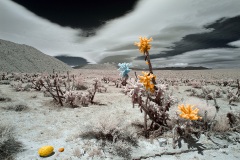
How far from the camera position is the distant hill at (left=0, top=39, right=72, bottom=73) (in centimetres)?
5128

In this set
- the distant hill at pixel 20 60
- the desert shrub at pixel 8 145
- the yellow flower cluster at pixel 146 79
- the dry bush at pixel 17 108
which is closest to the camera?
the desert shrub at pixel 8 145

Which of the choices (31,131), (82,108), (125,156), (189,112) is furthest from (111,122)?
(82,108)

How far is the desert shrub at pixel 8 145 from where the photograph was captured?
4266 mm

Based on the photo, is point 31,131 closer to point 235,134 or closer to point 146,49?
point 146,49

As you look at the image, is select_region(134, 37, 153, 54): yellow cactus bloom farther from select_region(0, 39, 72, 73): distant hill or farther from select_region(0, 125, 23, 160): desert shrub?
→ select_region(0, 39, 72, 73): distant hill

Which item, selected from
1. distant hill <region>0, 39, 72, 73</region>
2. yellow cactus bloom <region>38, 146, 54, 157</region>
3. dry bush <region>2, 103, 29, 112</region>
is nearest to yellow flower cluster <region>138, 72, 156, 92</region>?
yellow cactus bloom <region>38, 146, 54, 157</region>

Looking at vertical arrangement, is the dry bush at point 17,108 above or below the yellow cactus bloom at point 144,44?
below

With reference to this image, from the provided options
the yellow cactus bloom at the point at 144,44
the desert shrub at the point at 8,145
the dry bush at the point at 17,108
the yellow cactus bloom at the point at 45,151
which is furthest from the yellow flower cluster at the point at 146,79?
the dry bush at the point at 17,108

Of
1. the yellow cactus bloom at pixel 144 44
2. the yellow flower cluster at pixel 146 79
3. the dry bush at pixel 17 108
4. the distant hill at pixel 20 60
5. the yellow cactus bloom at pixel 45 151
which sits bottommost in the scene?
the yellow cactus bloom at pixel 45 151

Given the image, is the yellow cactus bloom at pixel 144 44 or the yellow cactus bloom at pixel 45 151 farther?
the yellow cactus bloom at pixel 144 44

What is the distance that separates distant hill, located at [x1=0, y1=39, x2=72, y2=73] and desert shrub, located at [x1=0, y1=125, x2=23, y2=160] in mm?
49376

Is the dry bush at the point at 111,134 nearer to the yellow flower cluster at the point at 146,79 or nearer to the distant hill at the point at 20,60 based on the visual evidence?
the yellow flower cluster at the point at 146,79

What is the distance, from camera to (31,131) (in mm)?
5734

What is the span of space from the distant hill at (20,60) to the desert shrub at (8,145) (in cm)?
4938
